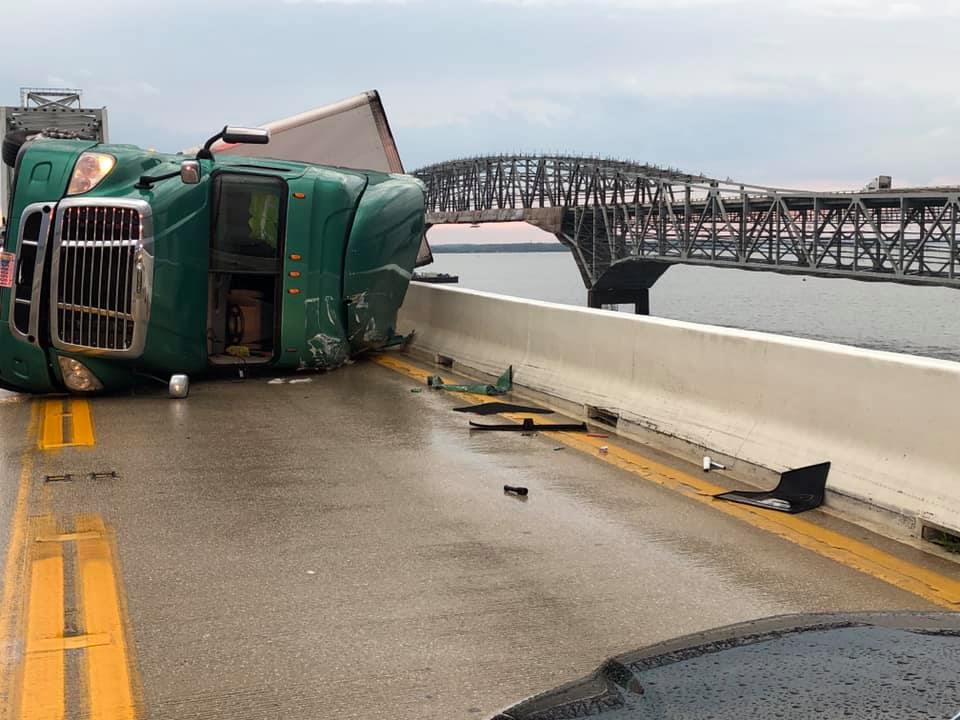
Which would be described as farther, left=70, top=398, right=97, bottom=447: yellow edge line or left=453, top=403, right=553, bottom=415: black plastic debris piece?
left=453, top=403, right=553, bottom=415: black plastic debris piece

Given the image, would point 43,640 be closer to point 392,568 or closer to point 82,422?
point 392,568

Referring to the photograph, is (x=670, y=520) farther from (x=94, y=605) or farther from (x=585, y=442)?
(x=94, y=605)

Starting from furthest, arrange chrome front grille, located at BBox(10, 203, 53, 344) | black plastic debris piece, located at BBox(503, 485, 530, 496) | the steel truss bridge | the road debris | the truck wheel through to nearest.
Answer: the steel truss bridge, the truck wheel, chrome front grille, located at BBox(10, 203, 53, 344), the road debris, black plastic debris piece, located at BBox(503, 485, 530, 496)

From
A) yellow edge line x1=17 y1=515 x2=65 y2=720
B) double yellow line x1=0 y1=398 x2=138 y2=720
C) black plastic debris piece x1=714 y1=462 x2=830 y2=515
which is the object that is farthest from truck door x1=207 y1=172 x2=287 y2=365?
black plastic debris piece x1=714 y1=462 x2=830 y2=515

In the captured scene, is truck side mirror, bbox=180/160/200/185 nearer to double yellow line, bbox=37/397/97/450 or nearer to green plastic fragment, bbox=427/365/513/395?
double yellow line, bbox=37/397/97/450

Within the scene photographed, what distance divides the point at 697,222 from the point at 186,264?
135 metres

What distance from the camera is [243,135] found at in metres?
11.7

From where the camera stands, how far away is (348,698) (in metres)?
4.04

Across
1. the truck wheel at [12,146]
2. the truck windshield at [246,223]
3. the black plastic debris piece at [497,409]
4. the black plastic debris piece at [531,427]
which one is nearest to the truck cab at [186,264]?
the truck windshield at [246,223]

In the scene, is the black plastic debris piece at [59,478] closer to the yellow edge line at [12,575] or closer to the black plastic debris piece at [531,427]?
the yellow edge line at [12,575]

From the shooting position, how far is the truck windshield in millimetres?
11969

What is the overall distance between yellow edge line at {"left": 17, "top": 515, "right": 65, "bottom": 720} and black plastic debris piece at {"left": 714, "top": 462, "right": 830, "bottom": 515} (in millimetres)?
3949

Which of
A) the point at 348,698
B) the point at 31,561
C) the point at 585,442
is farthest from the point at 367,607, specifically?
the point at 585,442

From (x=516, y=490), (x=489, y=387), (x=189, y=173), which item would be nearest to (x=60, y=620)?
(x=516, y=490)
